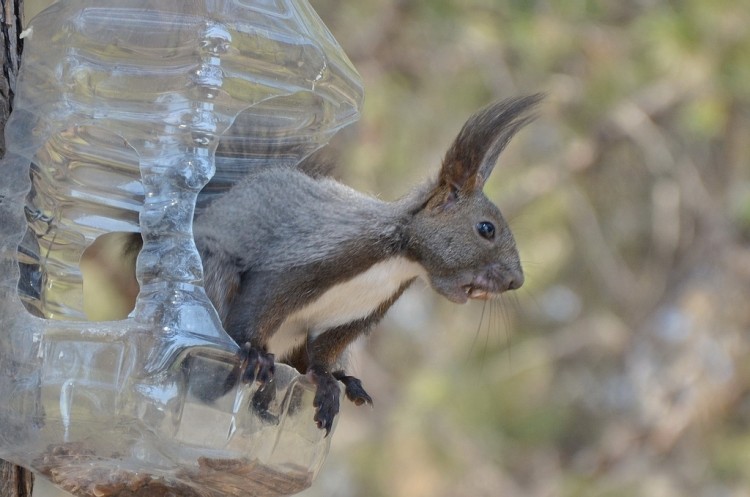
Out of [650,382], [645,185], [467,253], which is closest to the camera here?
[467,253]

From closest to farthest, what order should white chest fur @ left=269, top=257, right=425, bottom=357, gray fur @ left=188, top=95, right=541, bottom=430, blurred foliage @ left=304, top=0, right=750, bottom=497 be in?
gray fur @ left=188, top=95, right=541, bottom=430
white chest fur @ left=269, top=257, right=425, bottom=357
blurred foliage @ left=304, top=0, right=750, bottom=497

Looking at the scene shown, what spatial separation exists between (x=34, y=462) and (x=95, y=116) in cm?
62

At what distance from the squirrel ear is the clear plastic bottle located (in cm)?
27

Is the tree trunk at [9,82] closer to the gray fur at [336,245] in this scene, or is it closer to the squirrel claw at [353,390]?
the gray fur at [336,245]

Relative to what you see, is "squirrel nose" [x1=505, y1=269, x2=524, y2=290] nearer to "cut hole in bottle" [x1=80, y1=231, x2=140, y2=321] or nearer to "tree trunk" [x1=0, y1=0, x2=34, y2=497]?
"tree trunk" [x1=0, y1=0, x2=34, y2=497]

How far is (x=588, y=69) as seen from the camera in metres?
6.39

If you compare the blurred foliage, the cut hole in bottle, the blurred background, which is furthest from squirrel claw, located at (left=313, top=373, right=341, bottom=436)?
the blurred foliage

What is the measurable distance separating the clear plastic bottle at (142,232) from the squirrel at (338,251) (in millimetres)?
199

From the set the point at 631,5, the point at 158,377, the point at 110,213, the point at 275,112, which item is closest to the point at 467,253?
the point at 275,112

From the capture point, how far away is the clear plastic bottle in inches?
73.3

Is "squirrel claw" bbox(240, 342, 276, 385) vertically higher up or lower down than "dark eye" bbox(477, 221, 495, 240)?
lower down

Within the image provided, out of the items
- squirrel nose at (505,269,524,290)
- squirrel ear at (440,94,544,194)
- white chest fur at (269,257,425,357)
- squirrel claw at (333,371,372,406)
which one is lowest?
squirrel claw at (333,371,372,406)

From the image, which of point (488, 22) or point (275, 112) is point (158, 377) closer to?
point (275, 112)

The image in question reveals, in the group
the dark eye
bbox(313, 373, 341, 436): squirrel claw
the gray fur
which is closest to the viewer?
bbox(313, 373, 341, 436): squirrel claw
